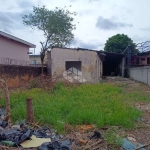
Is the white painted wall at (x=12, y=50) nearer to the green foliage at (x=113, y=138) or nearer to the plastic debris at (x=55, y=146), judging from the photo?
the green foliage at (x=113, y=138)

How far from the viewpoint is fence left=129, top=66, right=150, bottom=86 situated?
567 inches

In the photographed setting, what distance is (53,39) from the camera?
25047 millimetres

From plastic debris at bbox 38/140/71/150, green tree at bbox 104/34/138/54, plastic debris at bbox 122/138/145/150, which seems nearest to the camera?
plastic debris at bbox 38/140/71/150

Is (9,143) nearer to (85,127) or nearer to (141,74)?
(85,127)

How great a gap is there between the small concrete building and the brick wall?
68.1 inches

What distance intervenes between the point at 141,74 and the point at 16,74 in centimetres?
987

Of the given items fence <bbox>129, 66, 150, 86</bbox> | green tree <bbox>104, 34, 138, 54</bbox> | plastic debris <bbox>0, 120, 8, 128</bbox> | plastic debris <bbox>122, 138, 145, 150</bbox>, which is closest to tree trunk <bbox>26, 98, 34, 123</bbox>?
plastic debris <bbox>0, 120, 8, 128</bbox>

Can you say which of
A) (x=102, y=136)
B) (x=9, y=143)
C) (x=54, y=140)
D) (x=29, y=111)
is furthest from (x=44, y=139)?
(x=102, y=136)

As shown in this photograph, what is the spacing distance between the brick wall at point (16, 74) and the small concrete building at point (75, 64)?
1730 millimetres

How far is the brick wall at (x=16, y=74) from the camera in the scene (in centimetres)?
1118

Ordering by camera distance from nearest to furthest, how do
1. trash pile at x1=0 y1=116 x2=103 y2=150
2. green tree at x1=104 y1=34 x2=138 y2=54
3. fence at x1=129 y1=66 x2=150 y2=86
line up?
1. trash pile at x1=0 y1=116 x2=103 y2=150
2. fence at x1=129 y1=66 x2=150 y2=86
3. green tree at x1=104 y1=34 x2=138 y2=54

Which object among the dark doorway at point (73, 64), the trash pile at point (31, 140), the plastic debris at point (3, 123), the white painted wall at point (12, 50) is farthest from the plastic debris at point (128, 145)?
the white painted wall at point (12, 50)

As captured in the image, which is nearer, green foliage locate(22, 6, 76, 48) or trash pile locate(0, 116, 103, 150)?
trash pile locate(0, 116, 103, 150)

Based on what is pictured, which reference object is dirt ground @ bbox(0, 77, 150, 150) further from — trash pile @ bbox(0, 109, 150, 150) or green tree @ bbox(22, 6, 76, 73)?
green tree @ bbox(22, 6, 76, 73)
